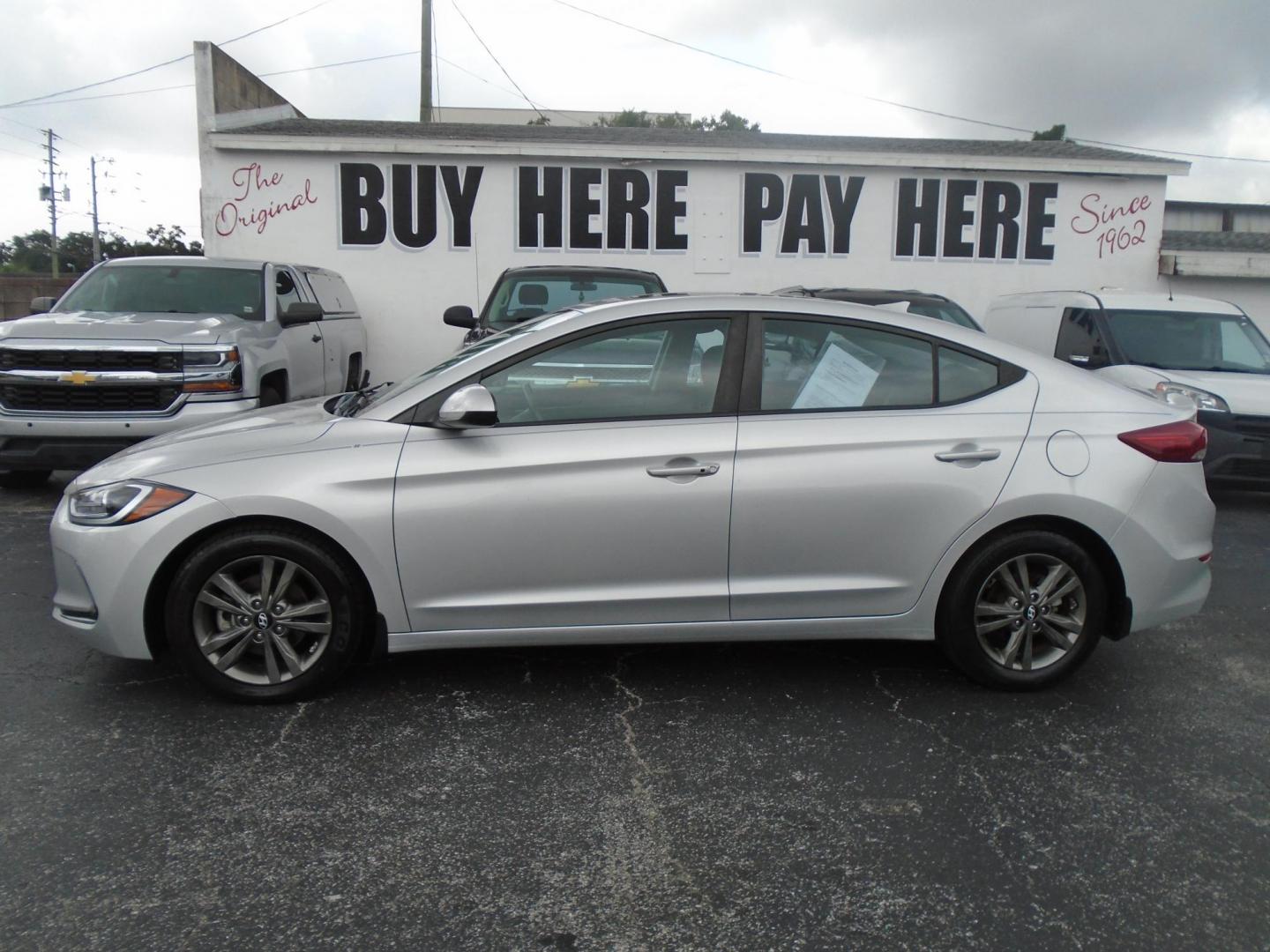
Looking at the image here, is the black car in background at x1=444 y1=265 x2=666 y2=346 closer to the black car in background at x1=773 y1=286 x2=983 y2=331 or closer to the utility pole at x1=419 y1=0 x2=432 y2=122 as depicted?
the black car in background at x1=773 y1=286 x2=983 y2=331

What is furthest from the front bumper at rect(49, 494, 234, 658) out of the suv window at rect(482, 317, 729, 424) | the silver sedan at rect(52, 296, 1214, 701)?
the suv window at rect(482, 317, 729, 424)

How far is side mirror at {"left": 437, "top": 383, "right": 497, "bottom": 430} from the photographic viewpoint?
3910 mm

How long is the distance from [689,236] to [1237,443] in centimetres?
812

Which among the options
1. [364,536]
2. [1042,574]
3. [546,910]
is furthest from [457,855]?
[1042,574]

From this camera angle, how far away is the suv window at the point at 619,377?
4.14 meters

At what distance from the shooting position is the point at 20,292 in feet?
81.8

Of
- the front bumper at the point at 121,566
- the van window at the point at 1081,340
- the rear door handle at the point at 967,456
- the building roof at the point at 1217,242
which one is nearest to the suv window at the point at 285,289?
the front bumper at the point at 121,566

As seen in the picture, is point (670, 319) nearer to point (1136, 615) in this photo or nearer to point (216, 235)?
point (1136, 615)

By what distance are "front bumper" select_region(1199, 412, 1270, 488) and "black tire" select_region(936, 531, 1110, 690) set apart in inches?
180

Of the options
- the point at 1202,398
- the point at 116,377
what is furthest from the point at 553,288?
the point at 1202,398

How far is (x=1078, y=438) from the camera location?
4238 mm

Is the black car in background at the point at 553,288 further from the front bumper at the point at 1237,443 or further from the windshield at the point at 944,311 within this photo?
the front bumper at the point at 1237,443

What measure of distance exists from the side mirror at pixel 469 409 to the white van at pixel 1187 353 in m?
6.13

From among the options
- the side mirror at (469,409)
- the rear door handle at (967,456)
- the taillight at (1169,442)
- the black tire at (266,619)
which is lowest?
the black tire at (266,619)
